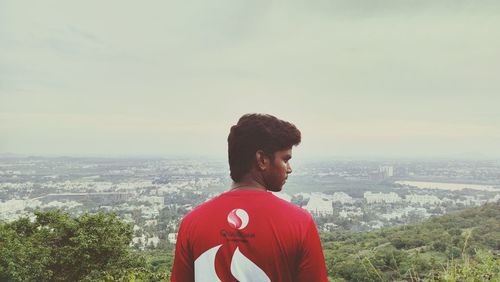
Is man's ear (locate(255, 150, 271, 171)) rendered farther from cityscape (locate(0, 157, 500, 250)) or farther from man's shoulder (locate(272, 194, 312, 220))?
cityscape (locate(0, 157, 500, 250))

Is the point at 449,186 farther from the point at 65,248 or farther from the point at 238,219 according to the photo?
the point at 238,219

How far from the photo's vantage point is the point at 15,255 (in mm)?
14852

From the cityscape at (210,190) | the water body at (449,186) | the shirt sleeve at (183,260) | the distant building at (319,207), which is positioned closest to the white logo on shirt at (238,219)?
the shirt sleeve at (183,260)

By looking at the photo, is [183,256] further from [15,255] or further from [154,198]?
[154,198]

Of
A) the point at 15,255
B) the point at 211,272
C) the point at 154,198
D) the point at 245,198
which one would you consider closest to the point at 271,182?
the point at 245,198

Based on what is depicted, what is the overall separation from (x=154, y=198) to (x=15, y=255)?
141 ft

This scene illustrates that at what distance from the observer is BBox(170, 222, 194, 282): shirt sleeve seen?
1712 mm

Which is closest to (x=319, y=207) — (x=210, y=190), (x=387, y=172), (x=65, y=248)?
(x=210, y=190)

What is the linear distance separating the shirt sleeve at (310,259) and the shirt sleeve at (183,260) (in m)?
0.43

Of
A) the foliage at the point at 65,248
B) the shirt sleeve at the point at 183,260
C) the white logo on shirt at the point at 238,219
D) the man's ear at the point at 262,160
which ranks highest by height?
the man's ear at the point at 262,160

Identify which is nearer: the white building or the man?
the man

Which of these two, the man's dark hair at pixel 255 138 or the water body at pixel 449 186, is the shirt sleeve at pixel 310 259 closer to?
the man's dark hair at pixel 255 138

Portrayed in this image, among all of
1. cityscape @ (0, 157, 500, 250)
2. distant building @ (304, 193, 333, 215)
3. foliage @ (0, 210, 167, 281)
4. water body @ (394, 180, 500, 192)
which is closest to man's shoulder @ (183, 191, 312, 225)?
foliage @ (0, 210, 167, 281)

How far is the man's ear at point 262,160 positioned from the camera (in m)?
1.67
